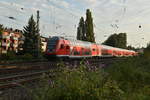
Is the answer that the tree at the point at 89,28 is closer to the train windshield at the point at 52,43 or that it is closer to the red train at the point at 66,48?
the red train at the point at 66,48

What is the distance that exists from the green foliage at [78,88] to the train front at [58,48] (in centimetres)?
1804

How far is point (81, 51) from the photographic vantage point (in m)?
28.1

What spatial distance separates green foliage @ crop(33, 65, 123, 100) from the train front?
59.2 feet

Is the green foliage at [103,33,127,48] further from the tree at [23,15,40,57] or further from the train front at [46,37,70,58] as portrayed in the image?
the train front at [46,37,70,58]

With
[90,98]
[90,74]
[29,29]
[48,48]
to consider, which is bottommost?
[90,98]

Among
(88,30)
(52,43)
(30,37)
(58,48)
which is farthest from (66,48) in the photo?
(88,30)

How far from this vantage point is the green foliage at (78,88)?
15.2 feet

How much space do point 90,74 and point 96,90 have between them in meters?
0.72

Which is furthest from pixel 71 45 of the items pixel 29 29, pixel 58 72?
pixel 29 29

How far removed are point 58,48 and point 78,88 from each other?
18.8 m

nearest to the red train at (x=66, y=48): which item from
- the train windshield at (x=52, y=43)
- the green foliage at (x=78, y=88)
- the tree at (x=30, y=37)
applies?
the train windshield at (x=52, y=43)

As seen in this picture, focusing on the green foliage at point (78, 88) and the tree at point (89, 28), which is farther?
the tree at point (89, 28)

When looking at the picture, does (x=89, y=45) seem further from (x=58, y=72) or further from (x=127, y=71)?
(x=58, y=72)

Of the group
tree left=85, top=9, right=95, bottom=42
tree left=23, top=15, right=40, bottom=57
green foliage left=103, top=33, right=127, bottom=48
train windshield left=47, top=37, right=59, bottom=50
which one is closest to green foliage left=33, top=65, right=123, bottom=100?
train windshield left=47, top=37, right=59, bottom=50
